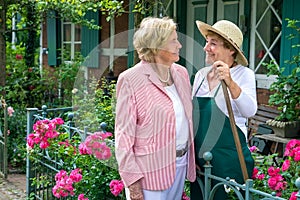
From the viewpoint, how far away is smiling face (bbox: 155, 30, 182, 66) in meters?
2.31

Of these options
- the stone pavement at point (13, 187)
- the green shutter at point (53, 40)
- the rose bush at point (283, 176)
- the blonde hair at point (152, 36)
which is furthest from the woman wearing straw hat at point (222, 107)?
the green shutter at point (53, 40)

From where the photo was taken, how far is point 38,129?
3635 millimetres

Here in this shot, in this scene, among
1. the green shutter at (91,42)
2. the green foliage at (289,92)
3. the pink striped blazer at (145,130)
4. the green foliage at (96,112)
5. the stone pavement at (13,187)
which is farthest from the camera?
the green shutter at (91,42)

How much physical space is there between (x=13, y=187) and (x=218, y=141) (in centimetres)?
341

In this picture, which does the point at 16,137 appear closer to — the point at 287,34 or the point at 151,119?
the point at 287,34

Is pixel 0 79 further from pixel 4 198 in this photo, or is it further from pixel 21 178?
pixel 4 198

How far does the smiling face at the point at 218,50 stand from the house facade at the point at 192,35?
6.49ft

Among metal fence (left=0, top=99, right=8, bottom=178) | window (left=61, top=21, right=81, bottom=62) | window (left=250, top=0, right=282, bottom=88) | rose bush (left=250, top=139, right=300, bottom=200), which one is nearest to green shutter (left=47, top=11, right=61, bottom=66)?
window (left=61, top=21, right=81, bottom=62)

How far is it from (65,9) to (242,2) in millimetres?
2397

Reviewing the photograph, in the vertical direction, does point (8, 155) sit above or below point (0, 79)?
below

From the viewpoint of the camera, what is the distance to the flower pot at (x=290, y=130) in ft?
16.0

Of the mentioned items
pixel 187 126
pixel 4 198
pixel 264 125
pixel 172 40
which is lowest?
pixel 4 198

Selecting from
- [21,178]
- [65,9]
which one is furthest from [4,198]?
[65,9]

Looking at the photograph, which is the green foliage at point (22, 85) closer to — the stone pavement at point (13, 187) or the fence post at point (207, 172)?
the stone pavement at point (13, 187)
